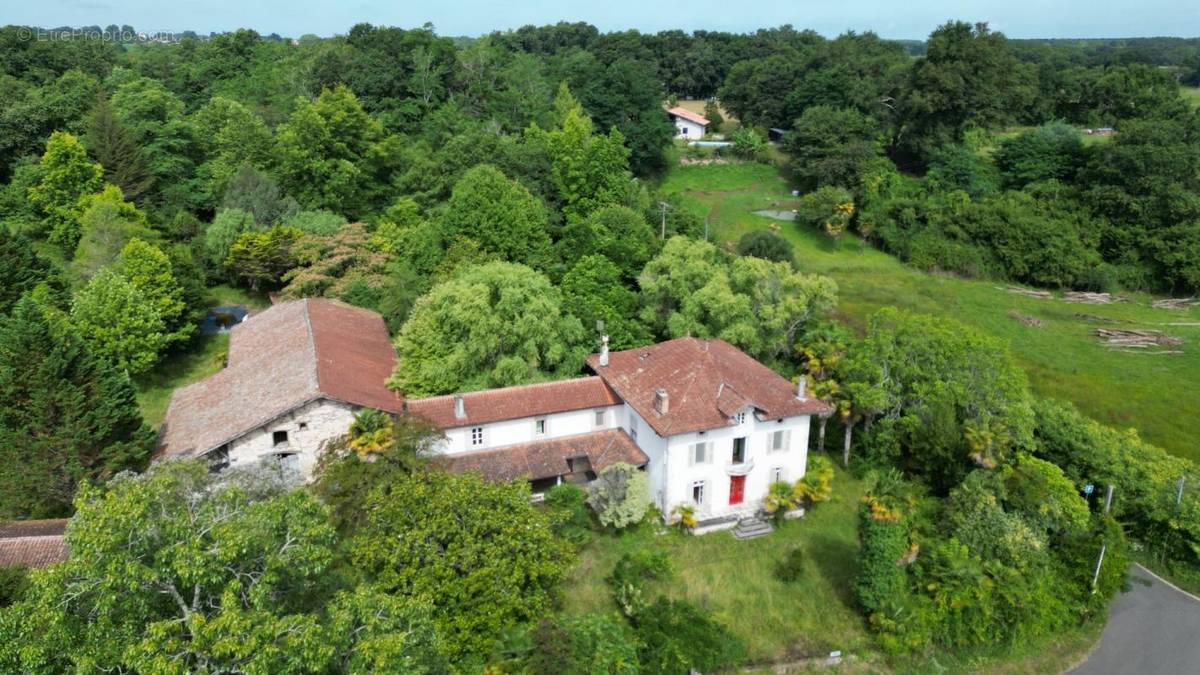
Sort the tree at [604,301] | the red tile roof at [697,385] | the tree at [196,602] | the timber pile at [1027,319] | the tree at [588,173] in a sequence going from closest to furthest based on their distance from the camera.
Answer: the tree at [196,602]
the red tile roof at [697,385]
the tree at [604,301]
the timber pile at [1027,319]
the tree at [588,173]

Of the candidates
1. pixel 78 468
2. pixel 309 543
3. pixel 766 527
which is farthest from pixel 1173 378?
pixel 78 468

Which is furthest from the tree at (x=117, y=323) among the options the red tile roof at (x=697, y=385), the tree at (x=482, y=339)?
the red tile roof at (x=697, y=385)

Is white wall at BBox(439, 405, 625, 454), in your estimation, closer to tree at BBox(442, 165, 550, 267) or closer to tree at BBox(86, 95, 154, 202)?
tree at BBox(442, 165, 550, 267)

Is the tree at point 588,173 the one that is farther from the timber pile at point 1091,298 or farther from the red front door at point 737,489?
the timber pile at point 1091,298

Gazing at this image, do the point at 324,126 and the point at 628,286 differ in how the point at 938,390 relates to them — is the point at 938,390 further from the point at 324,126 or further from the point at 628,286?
the point at 324,126

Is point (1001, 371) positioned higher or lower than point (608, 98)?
lower

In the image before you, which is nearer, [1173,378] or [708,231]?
[1173,378]
